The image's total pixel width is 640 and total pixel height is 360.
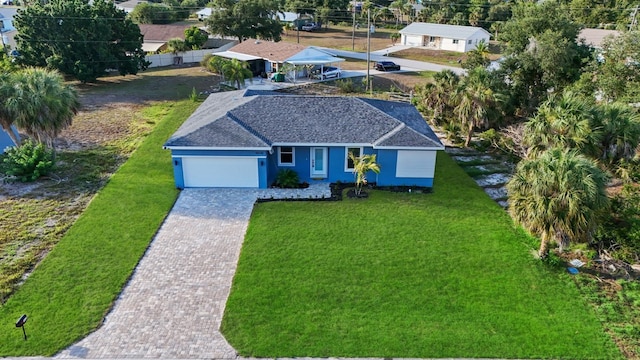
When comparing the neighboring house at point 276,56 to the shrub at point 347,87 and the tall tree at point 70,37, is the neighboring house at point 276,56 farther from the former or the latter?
the tall tree at point 70,37

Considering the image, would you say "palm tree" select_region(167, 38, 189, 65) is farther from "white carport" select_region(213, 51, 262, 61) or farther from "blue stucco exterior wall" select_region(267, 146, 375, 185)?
"blue stucco exterior wall" select_region(267, 146, 375, 185)

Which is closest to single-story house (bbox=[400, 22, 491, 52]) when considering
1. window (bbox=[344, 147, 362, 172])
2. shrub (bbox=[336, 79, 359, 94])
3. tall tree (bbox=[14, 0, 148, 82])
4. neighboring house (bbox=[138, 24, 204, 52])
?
shrub (bbox=[336, 79, 359, 94])

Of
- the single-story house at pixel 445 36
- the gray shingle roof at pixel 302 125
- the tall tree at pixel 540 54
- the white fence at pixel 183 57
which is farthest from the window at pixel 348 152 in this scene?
the single-story house at pixel 445 36

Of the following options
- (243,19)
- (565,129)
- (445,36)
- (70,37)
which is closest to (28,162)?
(70,37)

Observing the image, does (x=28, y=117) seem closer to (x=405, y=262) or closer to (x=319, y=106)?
(x=319, y=106)

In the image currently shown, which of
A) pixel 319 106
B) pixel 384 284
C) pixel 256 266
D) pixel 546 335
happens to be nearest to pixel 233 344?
pixel 256 266

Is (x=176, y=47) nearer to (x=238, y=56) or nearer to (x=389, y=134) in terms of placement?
(x=238, y=56)

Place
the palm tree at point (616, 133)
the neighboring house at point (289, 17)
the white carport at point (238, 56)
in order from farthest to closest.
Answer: the neighboring house at point (289, 17)
the white carport at point (238, 56)
the palm tree at point (616, 133)
